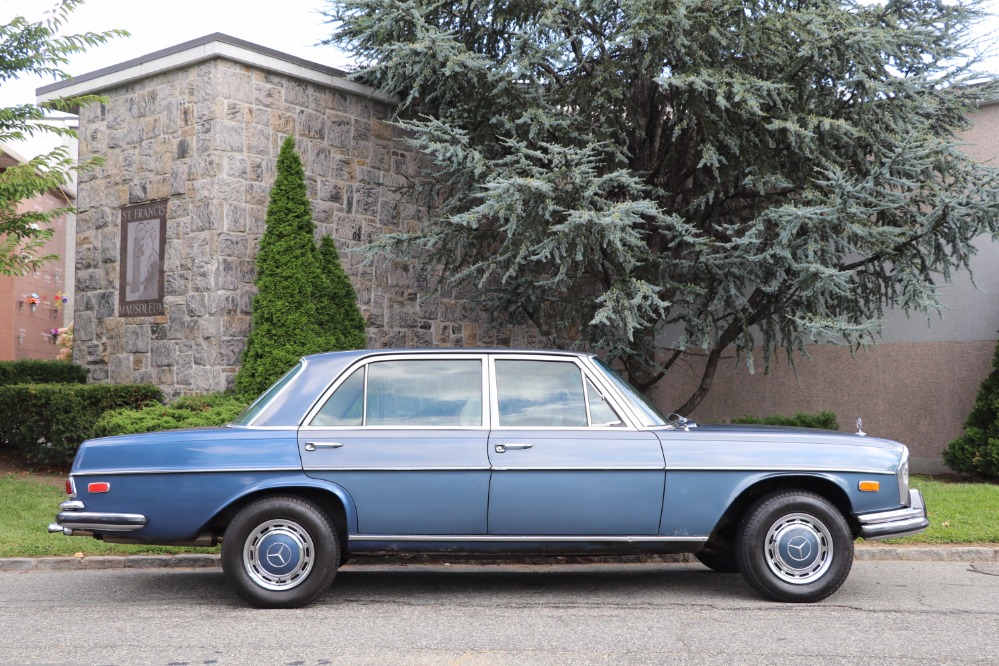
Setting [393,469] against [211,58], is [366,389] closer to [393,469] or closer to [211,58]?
[393,469]

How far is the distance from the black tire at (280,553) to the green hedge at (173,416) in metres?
4.26

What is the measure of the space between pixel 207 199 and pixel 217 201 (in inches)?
6.2

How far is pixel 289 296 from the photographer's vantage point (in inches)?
469

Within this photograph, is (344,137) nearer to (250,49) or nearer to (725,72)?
(250,49)

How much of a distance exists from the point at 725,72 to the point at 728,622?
22.1 feet

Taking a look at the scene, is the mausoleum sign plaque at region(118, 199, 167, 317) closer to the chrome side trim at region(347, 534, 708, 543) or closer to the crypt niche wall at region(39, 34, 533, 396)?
the crypt niche wall at region(39, 34, 533, 396)

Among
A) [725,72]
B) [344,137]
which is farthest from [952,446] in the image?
[344,137]

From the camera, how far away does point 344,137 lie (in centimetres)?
1332

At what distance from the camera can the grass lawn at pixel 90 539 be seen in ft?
26.3

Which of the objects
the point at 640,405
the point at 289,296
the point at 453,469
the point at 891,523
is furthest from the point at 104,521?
the point at 289,296

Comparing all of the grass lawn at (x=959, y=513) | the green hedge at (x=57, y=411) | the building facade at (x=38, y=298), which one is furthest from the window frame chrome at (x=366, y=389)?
the building facade at (x=38, y=298)

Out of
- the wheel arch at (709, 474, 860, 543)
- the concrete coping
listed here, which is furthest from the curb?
the concrete coping

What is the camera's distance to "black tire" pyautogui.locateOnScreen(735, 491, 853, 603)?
6203 mm

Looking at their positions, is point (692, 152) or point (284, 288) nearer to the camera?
point (284, 288)
